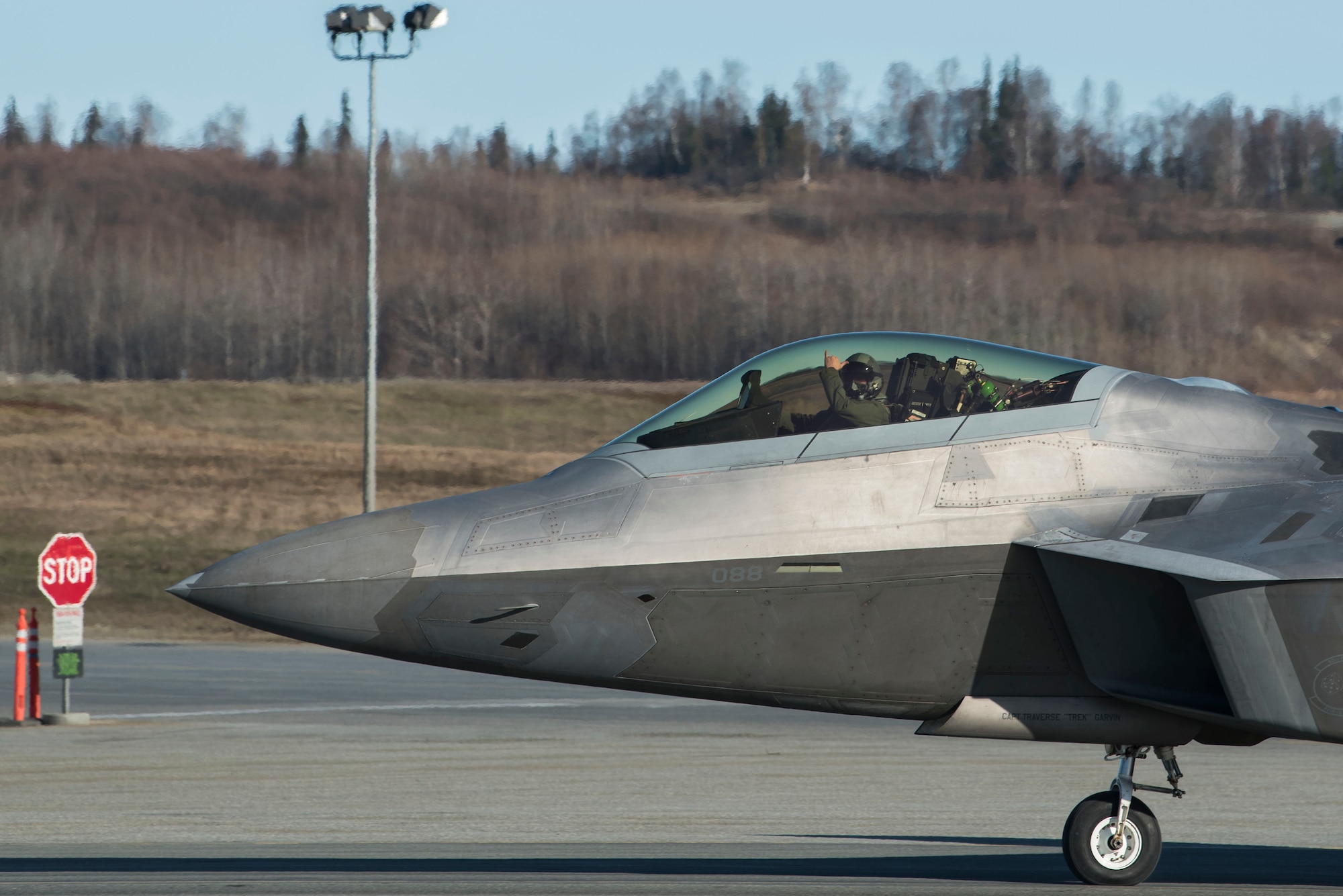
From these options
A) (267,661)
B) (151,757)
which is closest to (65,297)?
(267,661)

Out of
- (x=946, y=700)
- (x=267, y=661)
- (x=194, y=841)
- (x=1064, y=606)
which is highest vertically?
(x=1064, y=606)

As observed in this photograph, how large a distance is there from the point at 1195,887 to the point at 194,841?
22.9ft

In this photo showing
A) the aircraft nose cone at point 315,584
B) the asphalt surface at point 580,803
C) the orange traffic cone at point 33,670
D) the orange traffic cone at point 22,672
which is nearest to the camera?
the aircraft nose cone at point 315,584

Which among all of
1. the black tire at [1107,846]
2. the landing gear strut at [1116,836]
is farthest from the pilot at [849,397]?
the black tire at [1107,846]

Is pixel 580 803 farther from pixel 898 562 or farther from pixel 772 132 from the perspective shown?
pixel 772 132

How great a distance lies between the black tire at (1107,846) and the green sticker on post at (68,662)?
13275 millimetres

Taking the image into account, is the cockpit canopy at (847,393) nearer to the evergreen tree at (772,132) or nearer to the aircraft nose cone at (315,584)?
the aircraft nose cone at (315,584)

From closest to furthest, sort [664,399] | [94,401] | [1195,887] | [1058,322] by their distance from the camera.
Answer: [1195,887] < [94,401] < [664,399] < [1058,322]

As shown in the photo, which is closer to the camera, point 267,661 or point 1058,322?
point 267,661

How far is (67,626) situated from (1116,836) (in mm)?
13920

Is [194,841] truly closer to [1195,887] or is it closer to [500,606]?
[500,606]

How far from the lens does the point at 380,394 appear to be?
69.1 m

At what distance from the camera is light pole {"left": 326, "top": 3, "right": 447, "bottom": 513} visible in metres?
29.9

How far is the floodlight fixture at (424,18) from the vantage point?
3238cm
